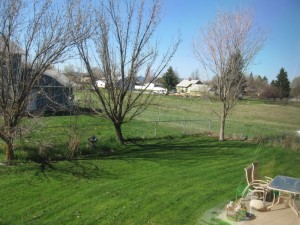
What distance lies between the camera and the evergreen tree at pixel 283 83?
562cm

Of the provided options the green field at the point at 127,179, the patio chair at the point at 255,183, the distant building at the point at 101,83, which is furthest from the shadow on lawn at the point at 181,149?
the patio chair at the point at 255,183

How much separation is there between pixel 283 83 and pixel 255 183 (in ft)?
7.02

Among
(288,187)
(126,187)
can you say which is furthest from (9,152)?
(288,187)

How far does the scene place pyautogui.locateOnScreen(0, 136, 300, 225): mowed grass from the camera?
6.03m

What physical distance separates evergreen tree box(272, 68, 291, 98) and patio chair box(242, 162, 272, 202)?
186 cm

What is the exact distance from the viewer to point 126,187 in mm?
7680

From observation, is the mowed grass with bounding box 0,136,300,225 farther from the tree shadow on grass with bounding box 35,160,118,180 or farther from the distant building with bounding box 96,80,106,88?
the distant building with bounding box 96,80,106,88

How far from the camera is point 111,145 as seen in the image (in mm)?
12336

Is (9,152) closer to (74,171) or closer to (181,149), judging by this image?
(74,171)

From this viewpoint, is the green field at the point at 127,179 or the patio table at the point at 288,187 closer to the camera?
the patio table at the point at 288,187

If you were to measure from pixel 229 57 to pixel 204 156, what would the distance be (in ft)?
19.6

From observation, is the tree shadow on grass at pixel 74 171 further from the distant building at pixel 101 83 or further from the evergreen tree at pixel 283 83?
the evergreen tree at pixel 283 83

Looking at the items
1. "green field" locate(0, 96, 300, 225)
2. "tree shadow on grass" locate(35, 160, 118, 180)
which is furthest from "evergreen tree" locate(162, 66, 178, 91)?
"tree shadow on grass" locate(35, 160, 118, 180)

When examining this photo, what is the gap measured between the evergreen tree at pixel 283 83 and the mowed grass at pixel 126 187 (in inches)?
81.1
